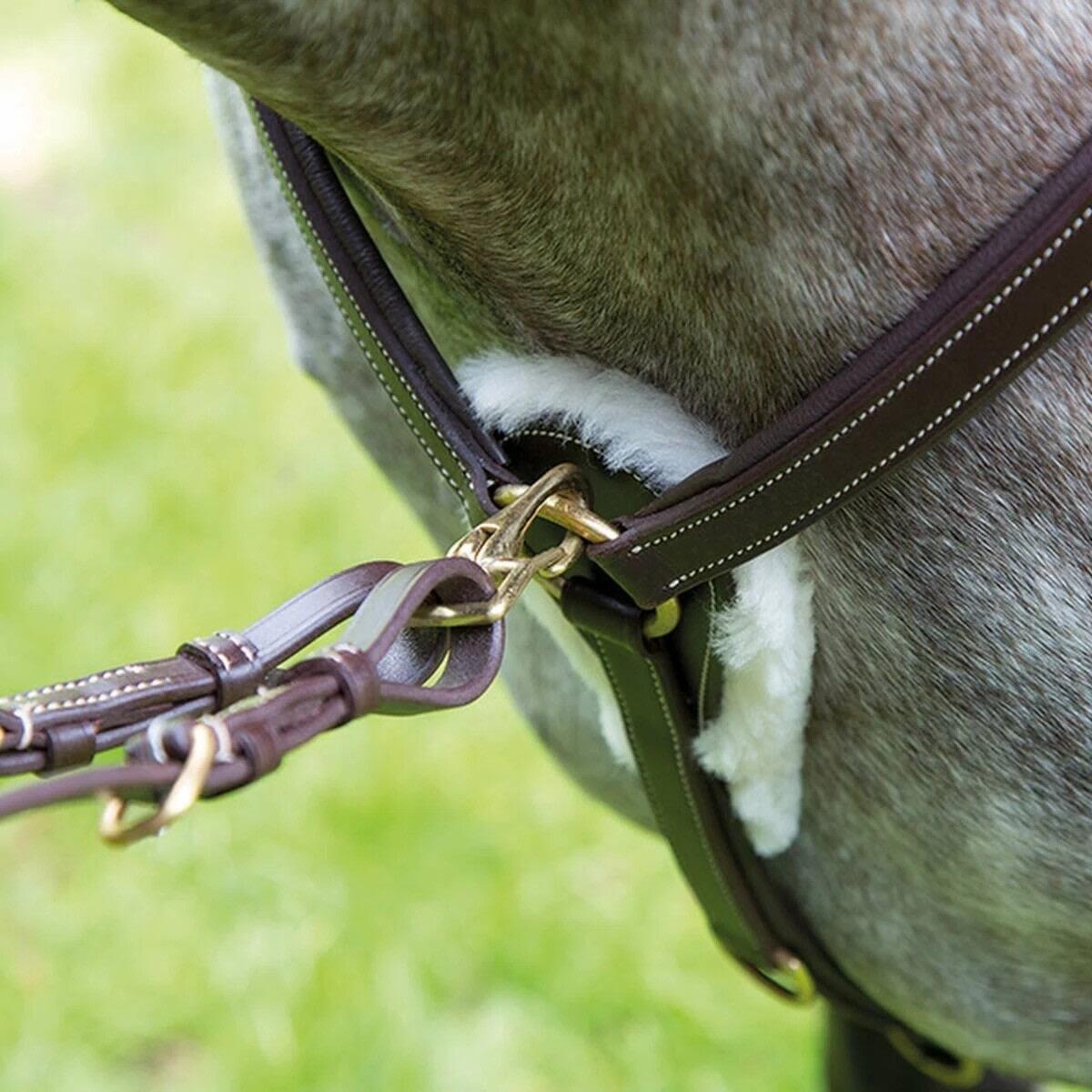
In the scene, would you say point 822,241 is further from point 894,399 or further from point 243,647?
point 243,647

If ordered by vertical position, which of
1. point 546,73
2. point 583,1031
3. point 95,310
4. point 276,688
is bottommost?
point 95,310

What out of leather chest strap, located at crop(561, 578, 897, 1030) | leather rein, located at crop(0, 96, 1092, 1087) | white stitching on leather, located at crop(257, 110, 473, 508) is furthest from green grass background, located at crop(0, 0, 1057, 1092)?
white stitching on leather, located at crop(257, 110, 473, 508)

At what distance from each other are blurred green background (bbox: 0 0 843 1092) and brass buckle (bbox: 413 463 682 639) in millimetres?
1101

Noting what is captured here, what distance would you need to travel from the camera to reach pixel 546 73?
0.55 m

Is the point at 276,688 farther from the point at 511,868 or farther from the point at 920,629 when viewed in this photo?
the point at 511,868

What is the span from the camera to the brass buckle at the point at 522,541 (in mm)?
610

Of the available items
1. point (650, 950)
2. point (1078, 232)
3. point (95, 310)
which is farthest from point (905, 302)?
point (95, 310)

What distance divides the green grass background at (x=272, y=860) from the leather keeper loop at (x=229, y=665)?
115 cm

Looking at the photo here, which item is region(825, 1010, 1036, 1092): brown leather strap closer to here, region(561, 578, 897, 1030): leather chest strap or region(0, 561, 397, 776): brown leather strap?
region(561, 578, 897, 1030): leather chest strap

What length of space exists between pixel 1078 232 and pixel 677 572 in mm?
214

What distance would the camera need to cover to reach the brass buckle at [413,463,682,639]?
2.00 feet

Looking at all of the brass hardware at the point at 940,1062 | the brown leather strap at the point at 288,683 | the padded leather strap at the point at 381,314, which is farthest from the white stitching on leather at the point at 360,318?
the brass hardware at the point at 940,1062

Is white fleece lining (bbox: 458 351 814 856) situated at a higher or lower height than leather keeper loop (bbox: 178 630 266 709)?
higher

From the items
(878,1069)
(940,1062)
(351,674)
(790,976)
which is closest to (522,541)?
(351,674)
